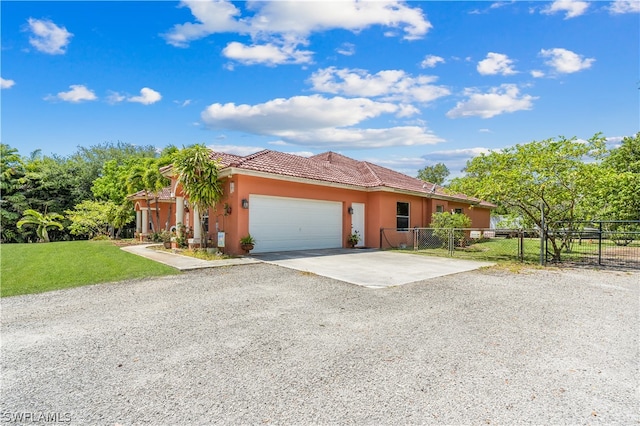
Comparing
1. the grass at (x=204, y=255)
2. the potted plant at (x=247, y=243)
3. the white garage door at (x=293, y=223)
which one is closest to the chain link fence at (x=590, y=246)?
the white garage door at (x=293, y=223)

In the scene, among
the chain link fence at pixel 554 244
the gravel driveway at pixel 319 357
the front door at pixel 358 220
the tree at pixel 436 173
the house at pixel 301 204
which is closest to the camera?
the gravel driveway at pixel 319 357

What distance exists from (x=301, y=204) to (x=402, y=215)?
20.5 ft

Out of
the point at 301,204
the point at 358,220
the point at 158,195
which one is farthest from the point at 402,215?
the point at 158,195

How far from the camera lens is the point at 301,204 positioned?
13.5 meters

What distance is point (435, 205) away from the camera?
19.1 meters

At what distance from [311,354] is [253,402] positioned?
3.45 ft

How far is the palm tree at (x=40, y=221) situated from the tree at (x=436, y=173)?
142 ft

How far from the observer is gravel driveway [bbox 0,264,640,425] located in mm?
2537

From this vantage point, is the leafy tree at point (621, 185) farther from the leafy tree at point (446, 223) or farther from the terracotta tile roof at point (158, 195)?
the terracotta tile roof at point (158, 195)

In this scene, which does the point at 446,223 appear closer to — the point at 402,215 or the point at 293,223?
the point at 402,215

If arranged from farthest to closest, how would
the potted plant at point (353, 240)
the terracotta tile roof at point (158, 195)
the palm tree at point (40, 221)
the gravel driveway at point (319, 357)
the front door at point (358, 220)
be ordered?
the palm tree at point (40, 221) < the terracotta tile roof at point (158, 195) < the front door at point (358, 220) < the potted plant at point (353, 240) < the gravel driveway at point (319, 357)

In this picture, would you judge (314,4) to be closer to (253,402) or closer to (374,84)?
(374,84)

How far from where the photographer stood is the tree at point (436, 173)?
48.9 metres

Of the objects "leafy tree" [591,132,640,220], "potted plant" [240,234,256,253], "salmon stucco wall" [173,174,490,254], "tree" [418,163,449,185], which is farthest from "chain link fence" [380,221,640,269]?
→ "tree" [418,163,449,185]
